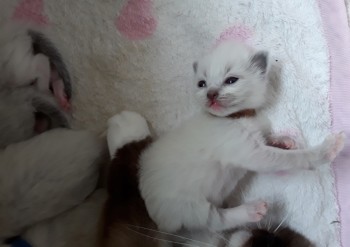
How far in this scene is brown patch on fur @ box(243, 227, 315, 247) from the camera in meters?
1.26

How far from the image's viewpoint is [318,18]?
1.39 m

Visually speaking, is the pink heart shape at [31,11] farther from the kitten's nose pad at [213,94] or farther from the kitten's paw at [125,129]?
the kitten's nose pad at [213,94]

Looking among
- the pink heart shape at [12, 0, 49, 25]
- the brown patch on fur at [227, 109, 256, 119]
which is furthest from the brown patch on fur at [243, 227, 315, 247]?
the pink heart shape at [12, 0, 49, 25]

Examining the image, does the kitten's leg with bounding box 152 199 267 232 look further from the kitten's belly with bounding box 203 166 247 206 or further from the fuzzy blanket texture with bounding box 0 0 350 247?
the fuzzy blanket texture with bounding box 0 0 350 247

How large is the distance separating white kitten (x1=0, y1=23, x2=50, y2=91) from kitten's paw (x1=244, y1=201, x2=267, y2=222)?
633 mm

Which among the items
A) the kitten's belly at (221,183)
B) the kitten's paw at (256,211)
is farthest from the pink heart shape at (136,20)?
the kitten's paw at (256,211)

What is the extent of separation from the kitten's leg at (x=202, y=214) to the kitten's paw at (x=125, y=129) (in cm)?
20

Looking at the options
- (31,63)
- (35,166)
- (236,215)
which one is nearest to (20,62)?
(31,63)

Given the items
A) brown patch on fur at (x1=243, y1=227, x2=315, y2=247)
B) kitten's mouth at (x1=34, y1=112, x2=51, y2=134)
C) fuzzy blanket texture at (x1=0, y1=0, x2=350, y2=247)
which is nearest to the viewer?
brown patch on fur at (x1=243, y1=227, x2=315, y2=247)

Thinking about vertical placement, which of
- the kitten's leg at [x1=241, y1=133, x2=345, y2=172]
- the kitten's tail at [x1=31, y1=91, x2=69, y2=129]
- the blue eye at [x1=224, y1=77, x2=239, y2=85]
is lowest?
the kitten's leg at [x1=241, y1=133, x2=345, y2=172]

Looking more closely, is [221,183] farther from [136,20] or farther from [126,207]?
[136,20]

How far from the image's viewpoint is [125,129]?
4.69ft

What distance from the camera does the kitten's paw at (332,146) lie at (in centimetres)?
128

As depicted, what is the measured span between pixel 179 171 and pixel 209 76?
0.77 ft
